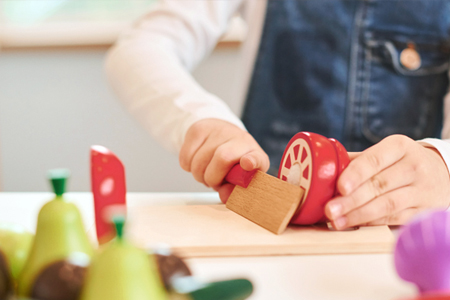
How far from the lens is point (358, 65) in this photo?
0.88 m

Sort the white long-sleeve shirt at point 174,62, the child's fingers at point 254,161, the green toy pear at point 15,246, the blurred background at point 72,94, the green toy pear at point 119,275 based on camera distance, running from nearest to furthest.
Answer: the green toy pear at point 119,275 → the green toy pear at point 15,246 → the child's fingers at point 254,161 → the white long-sleeve shirt at point 174,62 → the blurred background at point 72,94

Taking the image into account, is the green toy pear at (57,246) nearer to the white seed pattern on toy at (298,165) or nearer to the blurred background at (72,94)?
the white seed pattern on toy at (298,165)

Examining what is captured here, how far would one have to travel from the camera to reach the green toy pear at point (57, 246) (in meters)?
0.25

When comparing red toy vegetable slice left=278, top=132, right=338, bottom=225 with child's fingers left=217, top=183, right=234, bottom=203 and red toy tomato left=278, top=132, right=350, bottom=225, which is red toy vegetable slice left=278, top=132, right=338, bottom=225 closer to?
red toy tomato left=278, top=132, right=350, bottom=225

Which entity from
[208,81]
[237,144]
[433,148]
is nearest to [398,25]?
[433,148]

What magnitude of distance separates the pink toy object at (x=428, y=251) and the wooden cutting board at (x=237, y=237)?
133 millimetres

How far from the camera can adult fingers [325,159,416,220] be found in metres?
0.46

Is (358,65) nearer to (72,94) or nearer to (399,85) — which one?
(399,85)

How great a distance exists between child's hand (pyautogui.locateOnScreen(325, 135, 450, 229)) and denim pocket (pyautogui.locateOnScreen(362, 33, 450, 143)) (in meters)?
0.33

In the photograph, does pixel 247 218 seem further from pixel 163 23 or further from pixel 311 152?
pixel 163 23

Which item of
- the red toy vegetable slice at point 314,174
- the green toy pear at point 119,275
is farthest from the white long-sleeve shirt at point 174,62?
the green toy pear at point 119,275

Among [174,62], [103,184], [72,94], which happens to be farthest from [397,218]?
[72,94]

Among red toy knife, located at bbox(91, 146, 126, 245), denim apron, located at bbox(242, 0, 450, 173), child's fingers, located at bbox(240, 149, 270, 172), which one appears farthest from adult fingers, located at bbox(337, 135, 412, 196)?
denim apron, located at bbox(242, 0, 450, 173)

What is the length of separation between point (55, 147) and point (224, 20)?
829mm
